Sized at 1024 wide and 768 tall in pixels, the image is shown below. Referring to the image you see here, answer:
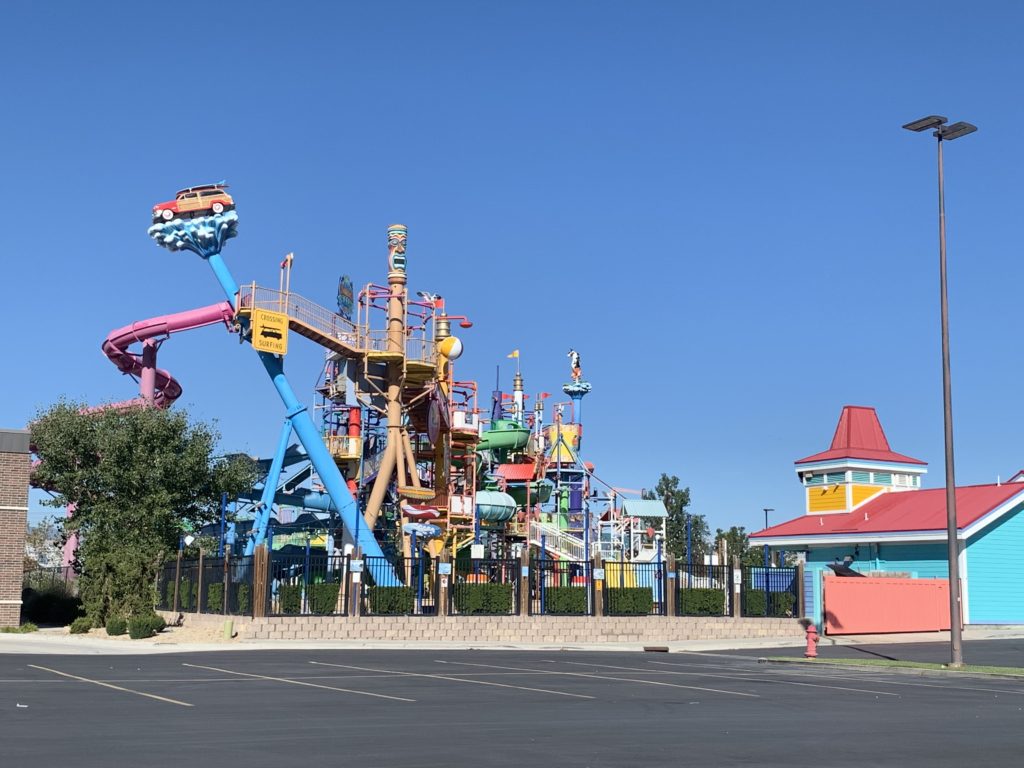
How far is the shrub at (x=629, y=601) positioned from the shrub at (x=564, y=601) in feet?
3.35

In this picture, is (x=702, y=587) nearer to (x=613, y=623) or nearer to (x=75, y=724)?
(x=613, y=623)

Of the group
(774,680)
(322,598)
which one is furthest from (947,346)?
(322,598)

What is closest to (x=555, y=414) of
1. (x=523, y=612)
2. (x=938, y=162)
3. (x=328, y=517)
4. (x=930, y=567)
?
(x=328, y=517)

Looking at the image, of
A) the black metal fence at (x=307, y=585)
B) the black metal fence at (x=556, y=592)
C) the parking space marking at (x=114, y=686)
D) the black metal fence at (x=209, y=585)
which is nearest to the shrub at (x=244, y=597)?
the black metal fence at (x=209, y=585)

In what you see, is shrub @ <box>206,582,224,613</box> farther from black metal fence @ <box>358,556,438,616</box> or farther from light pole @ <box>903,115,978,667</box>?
light pole @ <box>903,115,978,667</box>

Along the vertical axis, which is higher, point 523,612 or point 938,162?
point 938,162

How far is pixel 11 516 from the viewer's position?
3953 cm

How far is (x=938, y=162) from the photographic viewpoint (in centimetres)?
2784

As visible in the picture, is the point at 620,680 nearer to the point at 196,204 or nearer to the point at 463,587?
the point at 463,587

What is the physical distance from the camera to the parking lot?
474 inches

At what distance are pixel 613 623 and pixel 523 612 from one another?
3257mm

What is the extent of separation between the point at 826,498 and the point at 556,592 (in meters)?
20.6

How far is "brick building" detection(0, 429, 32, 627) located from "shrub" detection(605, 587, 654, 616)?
776 inches

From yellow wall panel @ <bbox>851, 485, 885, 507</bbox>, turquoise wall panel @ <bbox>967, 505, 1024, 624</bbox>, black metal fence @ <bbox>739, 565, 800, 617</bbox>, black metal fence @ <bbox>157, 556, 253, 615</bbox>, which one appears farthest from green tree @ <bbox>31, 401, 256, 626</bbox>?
turquoise wall panel @ <bbox>967, 505, 1024, 624</bbox>
